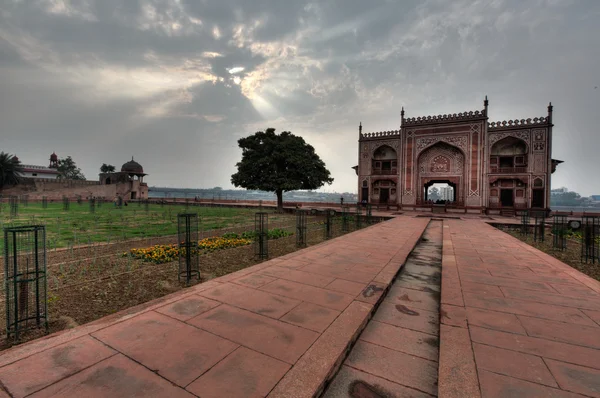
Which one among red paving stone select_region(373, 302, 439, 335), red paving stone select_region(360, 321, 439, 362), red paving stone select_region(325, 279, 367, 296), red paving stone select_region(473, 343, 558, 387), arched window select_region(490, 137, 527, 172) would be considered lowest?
red paving stone select_region(373, 302, 439, 335)

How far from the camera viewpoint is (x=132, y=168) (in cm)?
4581

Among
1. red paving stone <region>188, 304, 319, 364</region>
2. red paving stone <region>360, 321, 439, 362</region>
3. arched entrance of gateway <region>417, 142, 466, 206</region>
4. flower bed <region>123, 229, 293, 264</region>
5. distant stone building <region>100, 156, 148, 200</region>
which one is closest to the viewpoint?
red paving stone <region>188, 304, 319, 364</region>

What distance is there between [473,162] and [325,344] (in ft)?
92.5

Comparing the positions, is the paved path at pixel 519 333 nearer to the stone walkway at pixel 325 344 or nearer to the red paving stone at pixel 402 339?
the stone walkway at pixel 325 344

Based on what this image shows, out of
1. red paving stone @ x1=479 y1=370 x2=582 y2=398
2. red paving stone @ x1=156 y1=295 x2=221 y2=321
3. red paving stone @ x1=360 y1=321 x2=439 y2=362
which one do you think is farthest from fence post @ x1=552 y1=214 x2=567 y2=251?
red paving stone @ x1=156 y1=295 x2=221 y2=321

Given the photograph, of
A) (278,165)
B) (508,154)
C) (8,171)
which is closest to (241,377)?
(278,165)

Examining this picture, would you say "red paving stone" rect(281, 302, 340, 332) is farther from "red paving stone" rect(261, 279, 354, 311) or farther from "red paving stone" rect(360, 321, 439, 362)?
"red paving stone" rect(360, 321, 439, 362)

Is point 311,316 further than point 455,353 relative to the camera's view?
Yes

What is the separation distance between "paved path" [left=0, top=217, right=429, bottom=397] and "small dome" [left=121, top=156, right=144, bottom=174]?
163 feet

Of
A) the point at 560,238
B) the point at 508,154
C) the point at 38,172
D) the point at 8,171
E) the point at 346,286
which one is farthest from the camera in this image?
the point at 38,172

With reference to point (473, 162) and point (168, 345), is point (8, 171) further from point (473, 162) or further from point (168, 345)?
point (473, 162)

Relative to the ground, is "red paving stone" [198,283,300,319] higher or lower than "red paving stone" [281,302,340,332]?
higher

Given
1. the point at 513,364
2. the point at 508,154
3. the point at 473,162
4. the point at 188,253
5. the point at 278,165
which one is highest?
the point at 508,154

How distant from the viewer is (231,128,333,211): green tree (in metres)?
23.1
